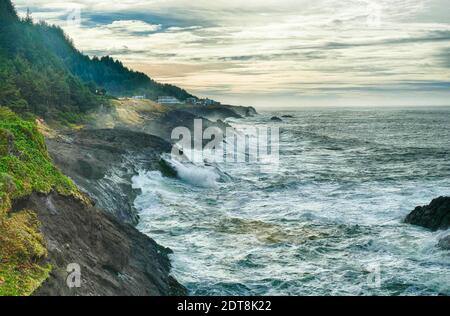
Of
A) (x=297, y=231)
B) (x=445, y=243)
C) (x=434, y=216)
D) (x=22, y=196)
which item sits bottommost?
(x=297, y=231)

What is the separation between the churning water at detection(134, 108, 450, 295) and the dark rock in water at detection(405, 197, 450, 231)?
1.71ft

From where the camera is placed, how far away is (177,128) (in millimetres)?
75875

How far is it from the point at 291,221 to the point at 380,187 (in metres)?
12.4

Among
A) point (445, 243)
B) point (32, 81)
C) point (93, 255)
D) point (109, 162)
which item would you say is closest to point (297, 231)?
point (445, 243)

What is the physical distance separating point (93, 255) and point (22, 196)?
248 cm

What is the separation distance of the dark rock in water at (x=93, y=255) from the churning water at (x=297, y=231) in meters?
1.51

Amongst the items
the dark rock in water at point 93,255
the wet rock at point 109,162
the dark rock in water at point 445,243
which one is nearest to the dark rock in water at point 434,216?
the dark rock in water at point 445,243

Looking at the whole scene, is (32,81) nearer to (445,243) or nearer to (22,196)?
(22,196)

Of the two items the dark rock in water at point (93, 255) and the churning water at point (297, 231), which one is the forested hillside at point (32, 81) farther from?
the dark rock in water at point (93, 255)

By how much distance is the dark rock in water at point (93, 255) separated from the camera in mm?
11398

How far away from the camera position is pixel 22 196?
501 inches
